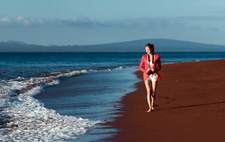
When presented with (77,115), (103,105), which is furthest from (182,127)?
(103,105)

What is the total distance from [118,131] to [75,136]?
840 millimetres

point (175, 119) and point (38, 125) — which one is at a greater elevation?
point (175, 119)

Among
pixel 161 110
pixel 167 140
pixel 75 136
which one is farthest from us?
pixel 161 110

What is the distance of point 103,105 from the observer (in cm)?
1082

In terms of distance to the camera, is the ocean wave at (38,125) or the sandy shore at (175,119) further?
the ocean wave at (38,125)

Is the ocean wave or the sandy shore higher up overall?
the sandy shore

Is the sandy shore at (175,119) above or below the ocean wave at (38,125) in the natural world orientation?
above

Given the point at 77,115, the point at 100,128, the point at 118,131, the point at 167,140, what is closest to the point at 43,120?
the point at 77,115

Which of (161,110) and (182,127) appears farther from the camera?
(161,110)

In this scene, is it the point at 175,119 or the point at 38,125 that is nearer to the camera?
the point at 175,119

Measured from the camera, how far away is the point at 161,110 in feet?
30.3

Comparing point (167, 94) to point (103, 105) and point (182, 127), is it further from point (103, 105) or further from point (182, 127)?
point (182, 127)

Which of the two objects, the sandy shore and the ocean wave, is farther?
the ocean wave

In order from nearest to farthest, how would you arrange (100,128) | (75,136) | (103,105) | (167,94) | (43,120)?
1. (75,136)
2. (100,128)
3. (43,120)
4. (103,105)
5. (167,94)
